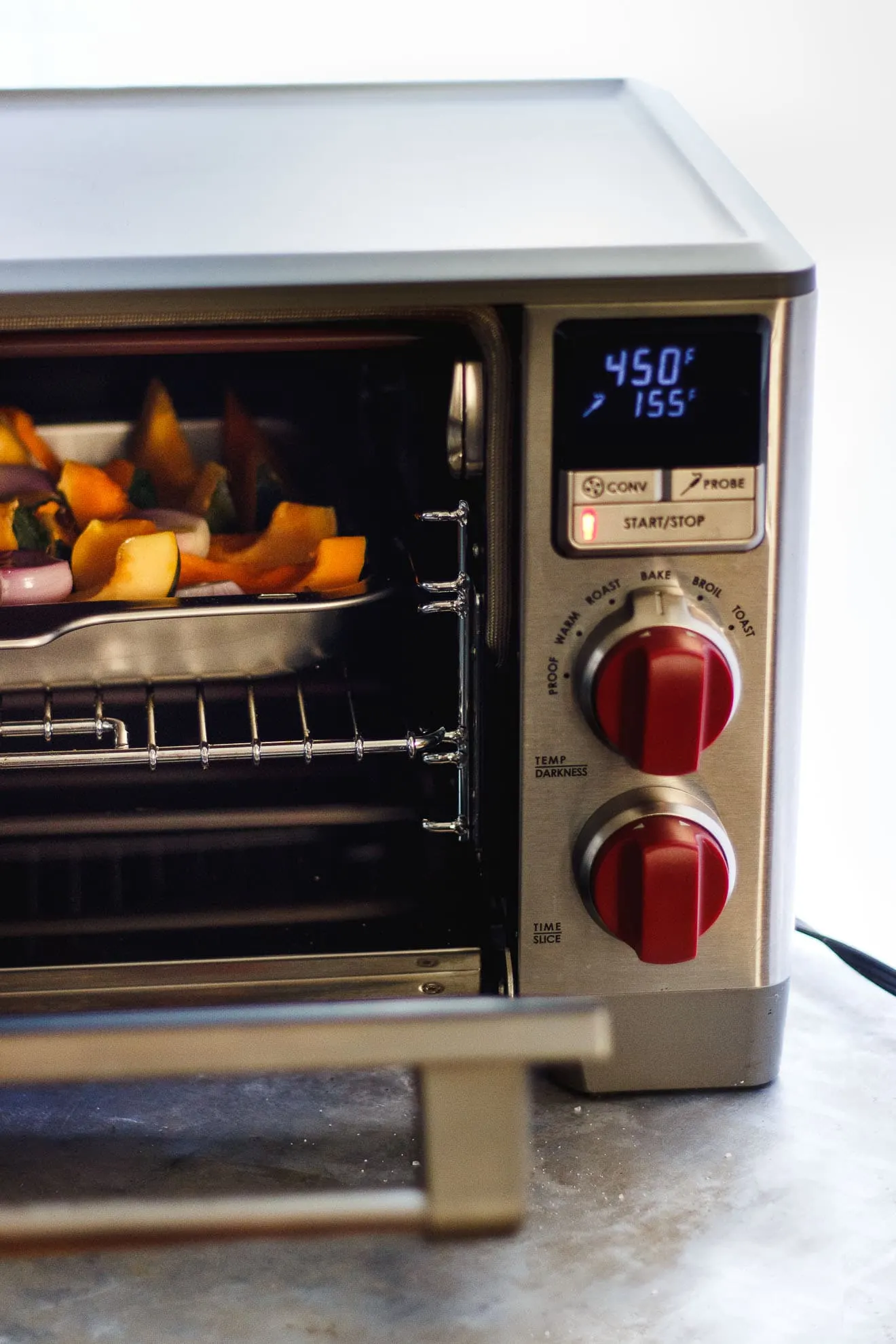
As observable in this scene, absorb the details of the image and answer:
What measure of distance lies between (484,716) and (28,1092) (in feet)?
1.05

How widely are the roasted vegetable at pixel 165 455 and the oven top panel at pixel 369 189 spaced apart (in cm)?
13

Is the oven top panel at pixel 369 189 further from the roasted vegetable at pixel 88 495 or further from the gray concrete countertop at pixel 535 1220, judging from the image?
the gray concrete countertop at pixel 535 1220

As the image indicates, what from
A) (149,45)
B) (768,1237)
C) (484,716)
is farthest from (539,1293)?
(149,45)

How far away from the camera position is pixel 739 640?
67 cm

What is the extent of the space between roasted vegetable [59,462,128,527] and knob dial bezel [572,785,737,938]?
12.5 inches

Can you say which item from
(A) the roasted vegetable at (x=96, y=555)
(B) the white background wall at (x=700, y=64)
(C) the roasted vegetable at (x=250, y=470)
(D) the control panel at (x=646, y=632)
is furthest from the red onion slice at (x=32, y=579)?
(B) the white background wall at (x=700, y=64)

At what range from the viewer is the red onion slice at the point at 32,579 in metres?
0.73

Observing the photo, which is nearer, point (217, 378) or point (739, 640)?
point (739, 640)

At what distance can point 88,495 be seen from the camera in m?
0.78

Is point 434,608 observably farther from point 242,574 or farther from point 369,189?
point 369,189

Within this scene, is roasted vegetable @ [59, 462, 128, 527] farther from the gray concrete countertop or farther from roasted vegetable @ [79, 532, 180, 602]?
the gray concrete countertop

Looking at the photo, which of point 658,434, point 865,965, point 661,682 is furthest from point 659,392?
Result: point 865,965

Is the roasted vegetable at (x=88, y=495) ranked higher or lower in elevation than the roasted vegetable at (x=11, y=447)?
lower

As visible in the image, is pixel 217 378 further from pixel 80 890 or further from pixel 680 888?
pixel 680 888
